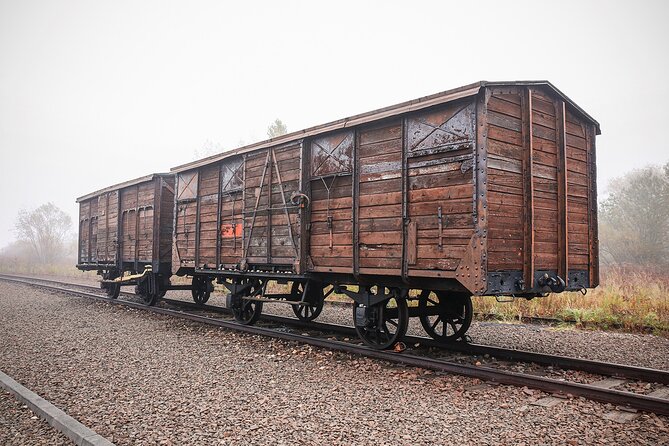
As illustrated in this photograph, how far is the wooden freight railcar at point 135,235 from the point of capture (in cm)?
1298

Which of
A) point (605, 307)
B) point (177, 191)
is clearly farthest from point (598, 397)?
point (177, 191)

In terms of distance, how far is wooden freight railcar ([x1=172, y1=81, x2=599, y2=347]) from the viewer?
575 cm

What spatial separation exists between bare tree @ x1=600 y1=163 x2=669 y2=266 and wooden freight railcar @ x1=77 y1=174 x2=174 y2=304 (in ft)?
72.6

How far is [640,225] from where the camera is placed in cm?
2345

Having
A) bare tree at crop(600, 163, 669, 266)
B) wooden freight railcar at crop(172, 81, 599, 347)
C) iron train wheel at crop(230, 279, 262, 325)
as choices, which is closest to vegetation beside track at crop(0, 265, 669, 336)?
wooden freight railcar at crop(172, 81, 599, 347)

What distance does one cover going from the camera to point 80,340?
807cm

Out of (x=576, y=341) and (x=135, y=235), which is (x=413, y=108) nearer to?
(x=576, y=341)

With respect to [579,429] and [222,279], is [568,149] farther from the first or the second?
[222,279]

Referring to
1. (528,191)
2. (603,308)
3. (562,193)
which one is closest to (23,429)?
(528,191)

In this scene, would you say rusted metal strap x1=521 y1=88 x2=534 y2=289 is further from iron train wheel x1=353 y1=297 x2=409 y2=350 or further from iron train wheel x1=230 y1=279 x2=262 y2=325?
iron train wheel x1=230 y1=279 x2=262 y2=325

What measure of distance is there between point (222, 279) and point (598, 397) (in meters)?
8.02

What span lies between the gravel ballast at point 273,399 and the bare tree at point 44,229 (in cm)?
4983

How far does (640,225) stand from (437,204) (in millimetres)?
22656

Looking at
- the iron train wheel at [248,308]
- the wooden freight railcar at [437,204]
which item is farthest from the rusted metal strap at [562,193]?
the iron train wheel at [248,308]
